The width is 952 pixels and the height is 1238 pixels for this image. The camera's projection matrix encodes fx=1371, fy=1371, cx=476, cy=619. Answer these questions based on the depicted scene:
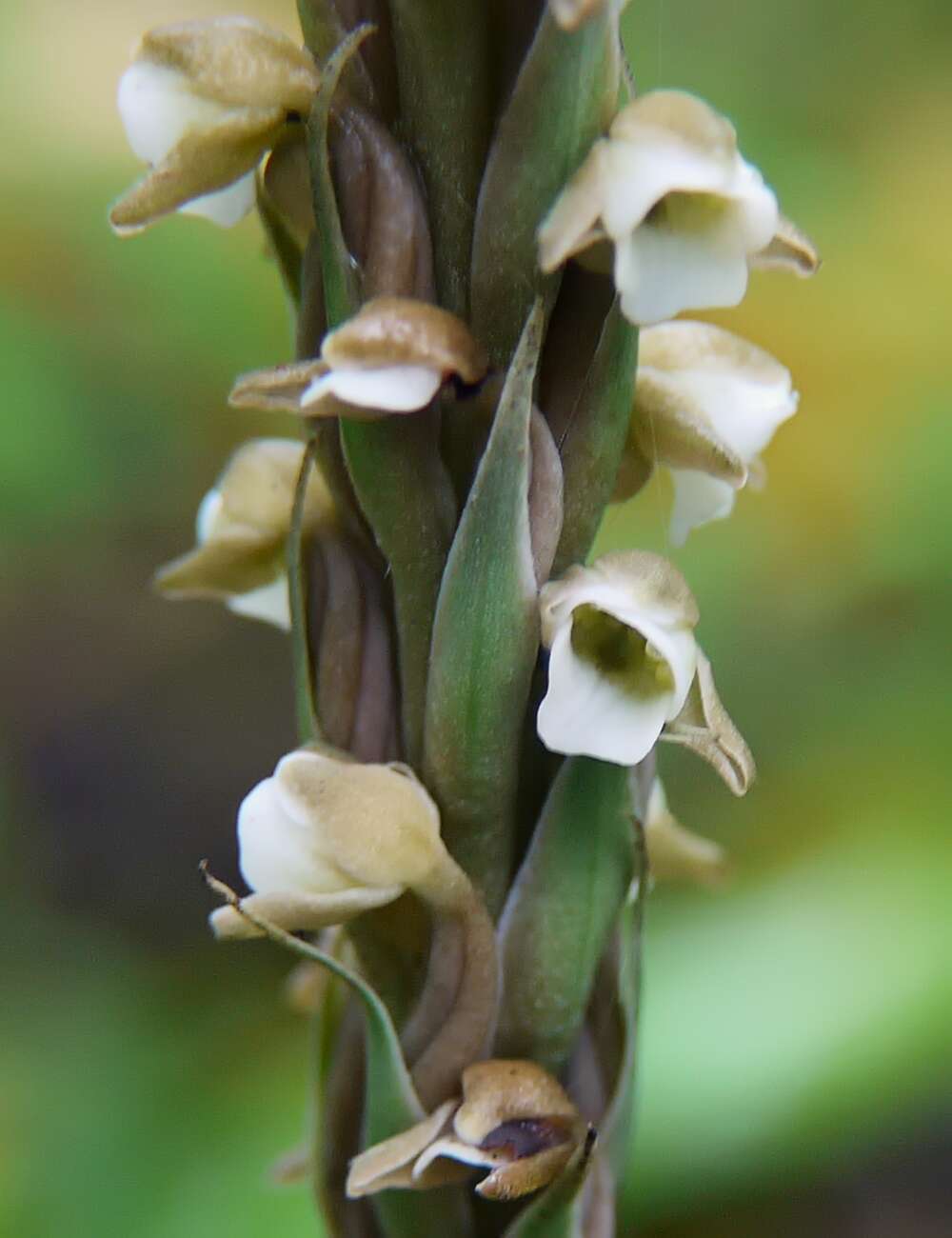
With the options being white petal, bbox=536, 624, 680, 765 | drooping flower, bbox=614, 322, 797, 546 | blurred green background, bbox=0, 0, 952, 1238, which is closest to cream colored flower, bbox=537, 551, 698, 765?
white petal, bbox=536, 624, 680, 765

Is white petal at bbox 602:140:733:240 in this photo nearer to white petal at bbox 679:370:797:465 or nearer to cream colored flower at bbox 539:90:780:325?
cream colored flower at bbox 539:90:780:325

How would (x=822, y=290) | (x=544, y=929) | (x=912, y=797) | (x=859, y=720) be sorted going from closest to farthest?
(x=544, y=929) → (x=912, y=797) → (x=859, y=720) → (x=822, y=290)

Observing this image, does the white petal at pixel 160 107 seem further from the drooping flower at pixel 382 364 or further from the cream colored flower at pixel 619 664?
the cream colored flower at pixel 619 664

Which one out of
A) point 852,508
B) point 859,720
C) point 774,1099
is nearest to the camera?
point 774,1099

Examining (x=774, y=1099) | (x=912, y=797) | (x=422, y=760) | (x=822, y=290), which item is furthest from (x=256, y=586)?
(x=822, y=290)

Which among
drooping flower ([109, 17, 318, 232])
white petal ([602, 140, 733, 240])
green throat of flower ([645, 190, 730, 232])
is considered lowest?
green throat of flower ([645, 190, 730, 232])

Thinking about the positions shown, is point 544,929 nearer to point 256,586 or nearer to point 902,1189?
point 256,586

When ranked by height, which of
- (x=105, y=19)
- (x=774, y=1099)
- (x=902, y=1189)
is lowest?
(x=902, y=1189)
